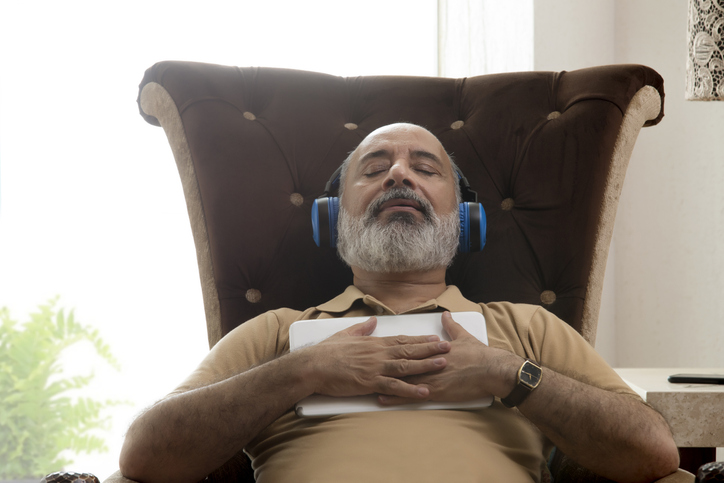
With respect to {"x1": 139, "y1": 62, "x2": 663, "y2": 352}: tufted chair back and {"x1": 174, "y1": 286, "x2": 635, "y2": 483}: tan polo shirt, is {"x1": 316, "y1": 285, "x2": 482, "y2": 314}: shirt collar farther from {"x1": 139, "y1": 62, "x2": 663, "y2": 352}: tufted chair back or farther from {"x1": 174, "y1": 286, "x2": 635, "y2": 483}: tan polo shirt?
{"x1": 139, "y1": 62, "x2": 663, "y2": 352}: tufted chair back

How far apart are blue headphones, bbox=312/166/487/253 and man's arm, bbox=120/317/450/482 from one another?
13.5 inches

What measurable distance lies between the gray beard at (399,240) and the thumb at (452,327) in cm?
23

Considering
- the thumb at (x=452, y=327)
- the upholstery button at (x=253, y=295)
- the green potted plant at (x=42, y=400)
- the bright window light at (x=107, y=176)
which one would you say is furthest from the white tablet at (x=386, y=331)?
the green potted plant at (x=42, y=400)

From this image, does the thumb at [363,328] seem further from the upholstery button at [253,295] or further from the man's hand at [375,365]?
the upholstery button at [253,295]

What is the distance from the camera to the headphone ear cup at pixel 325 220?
4.42 feet

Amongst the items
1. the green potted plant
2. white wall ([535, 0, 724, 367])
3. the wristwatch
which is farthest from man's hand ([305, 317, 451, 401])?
white wall ([535, 0, 724, 367])

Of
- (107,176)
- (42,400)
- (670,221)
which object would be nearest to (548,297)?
(670,221)

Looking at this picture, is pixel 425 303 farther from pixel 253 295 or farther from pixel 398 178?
pixel 253 295

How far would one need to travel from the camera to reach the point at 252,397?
1.02 m

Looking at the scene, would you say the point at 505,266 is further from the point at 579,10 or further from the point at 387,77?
the point at 579,10

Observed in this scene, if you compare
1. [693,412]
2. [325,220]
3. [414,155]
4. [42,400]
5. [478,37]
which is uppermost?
[478,37]

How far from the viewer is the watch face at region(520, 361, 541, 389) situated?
3.31 feet

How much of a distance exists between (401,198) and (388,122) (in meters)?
0.27

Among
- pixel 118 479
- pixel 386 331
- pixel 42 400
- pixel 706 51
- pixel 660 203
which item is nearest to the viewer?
pixel 118 479
